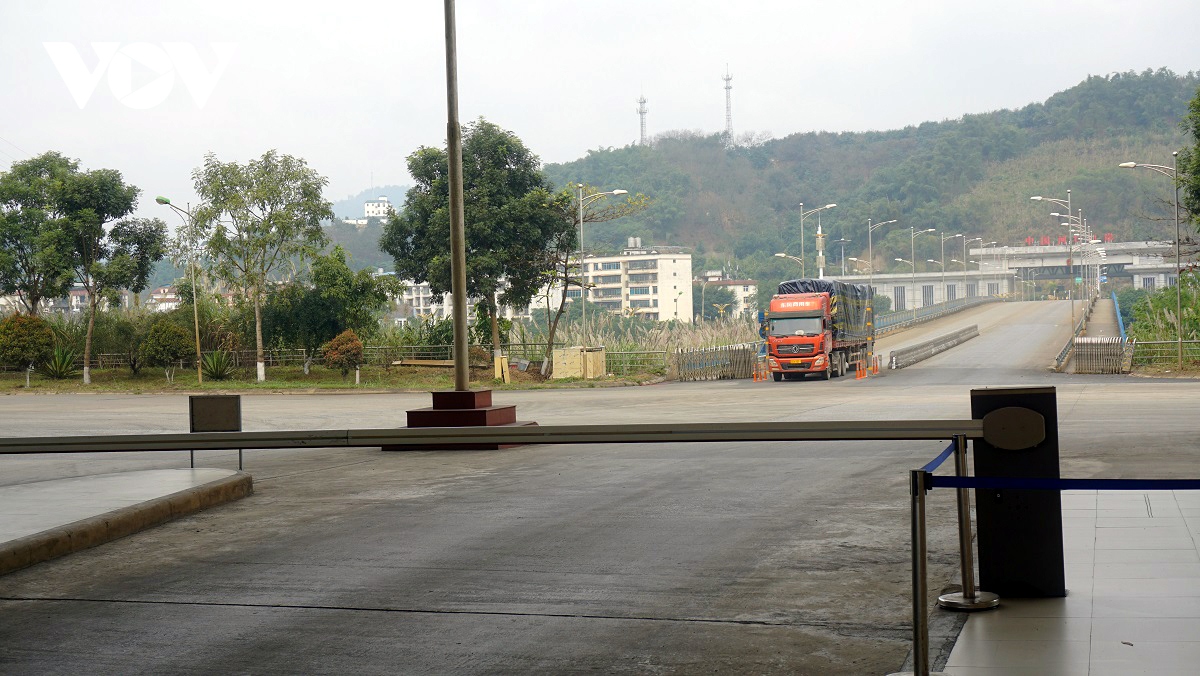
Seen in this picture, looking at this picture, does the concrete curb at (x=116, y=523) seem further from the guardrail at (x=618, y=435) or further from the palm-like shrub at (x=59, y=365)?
the palm-like shrub at (x=59, y=365)

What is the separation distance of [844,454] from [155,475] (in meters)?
8.63

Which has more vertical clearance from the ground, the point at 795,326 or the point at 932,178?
the point at 932,178

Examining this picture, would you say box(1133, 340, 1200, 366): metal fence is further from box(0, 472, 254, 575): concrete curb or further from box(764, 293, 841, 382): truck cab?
box(0, 472, 254, 575): concrete curb

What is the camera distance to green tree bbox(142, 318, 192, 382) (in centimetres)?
4488

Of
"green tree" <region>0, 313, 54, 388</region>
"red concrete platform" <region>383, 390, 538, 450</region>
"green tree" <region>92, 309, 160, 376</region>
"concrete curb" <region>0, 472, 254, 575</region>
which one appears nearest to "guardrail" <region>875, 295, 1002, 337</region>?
"green tree" <region>92, 309, 160, 376</region>

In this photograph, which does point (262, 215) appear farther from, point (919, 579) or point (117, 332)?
point (919, 579)

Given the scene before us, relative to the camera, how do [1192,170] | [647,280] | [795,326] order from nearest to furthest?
[1192,170] < [795,326] < [647,280]

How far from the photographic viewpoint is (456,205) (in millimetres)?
16828

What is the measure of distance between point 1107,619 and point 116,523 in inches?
305

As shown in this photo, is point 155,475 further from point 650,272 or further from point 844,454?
point 650,272

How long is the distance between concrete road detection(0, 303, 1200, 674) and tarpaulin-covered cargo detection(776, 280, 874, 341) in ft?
83.5

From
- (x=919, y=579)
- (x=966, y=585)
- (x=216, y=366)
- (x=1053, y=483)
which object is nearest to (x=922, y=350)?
(x=216, y=366)

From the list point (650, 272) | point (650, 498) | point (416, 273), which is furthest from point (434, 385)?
point (650, 272)

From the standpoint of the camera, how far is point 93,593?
731 cm
